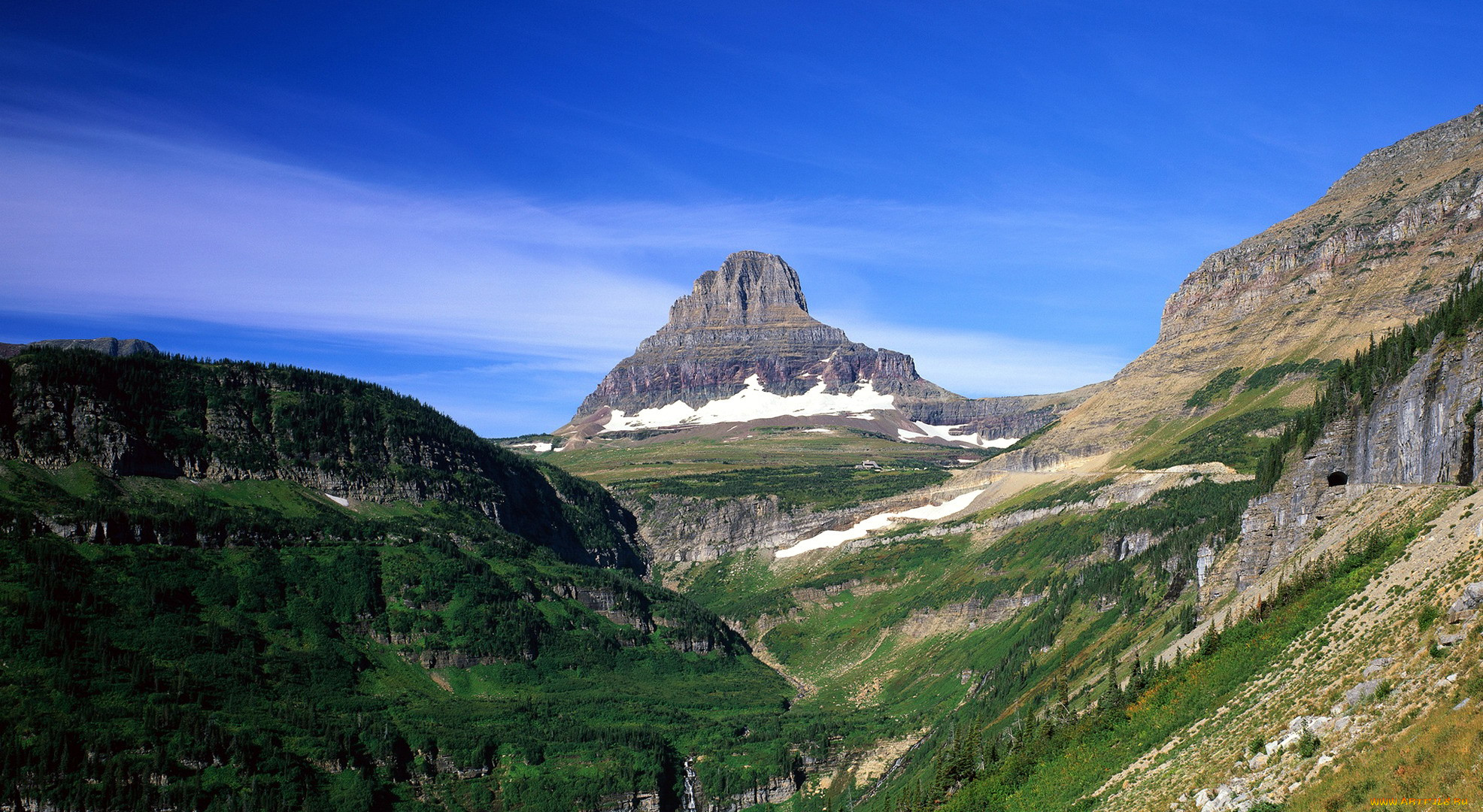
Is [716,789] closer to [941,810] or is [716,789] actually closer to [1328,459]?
[941,810]

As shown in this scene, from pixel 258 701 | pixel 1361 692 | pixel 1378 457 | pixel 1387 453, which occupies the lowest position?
pixel 258 701

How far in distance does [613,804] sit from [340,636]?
62.0 m

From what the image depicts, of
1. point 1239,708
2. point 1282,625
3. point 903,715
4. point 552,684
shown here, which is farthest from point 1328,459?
point 552,684

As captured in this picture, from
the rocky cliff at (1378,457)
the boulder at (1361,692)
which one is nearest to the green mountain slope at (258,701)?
the rocky cliff at (1378,457)

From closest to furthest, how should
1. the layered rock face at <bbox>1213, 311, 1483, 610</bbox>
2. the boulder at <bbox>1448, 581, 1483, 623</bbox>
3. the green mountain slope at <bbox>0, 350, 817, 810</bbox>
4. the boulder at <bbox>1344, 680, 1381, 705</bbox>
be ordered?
the boulder at <bbox>1448, 581, 1483, 623</bbox> → the boulder at <bbox>1344, 680, 1381, 705</bbox> → the layered rock face at <bbox>1213, 311, 1483, 610</bbox> → the green mountain slope at <bbox>0, 350, 817, 810</bbox>

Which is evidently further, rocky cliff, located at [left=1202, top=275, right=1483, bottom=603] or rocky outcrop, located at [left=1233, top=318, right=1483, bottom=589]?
rocky cliff, located at [left=1202, top=275, right=1483, bottom=603]

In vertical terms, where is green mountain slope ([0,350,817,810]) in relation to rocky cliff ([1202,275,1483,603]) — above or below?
below

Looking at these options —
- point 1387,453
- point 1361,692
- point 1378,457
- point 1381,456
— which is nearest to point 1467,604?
point 1361,692

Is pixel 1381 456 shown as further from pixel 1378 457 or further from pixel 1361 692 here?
pixel 1361 692

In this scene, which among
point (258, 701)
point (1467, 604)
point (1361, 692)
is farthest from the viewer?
point (258, 701)

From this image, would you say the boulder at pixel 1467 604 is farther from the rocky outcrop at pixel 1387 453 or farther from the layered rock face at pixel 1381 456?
the rocky outcrop at pixel 1387 453

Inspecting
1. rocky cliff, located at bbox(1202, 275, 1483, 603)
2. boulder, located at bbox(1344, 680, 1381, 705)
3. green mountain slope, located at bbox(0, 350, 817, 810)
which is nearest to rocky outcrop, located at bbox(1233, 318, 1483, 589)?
rocky cliff, located at bbox(1202, 275, 1483, 603)

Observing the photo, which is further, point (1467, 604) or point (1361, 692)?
point (1361, 692)

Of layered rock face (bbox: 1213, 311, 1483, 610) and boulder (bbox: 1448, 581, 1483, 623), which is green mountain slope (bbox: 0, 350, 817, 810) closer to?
layered rock face (bbox: 1213, 311, 1483, 610)
